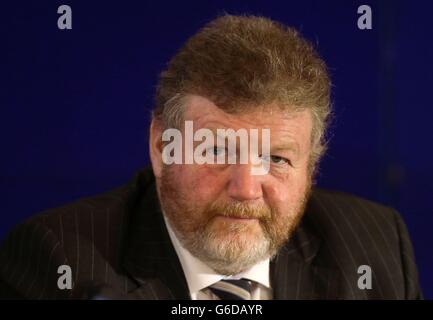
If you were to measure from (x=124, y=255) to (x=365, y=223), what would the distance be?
53 centimetres

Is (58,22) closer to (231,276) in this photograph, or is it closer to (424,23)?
(231,276)

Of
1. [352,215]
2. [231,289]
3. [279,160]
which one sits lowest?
[231,289]

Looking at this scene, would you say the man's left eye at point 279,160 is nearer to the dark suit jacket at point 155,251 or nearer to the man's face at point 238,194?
the man's face at point 238,194

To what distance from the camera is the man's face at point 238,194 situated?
4.04ft

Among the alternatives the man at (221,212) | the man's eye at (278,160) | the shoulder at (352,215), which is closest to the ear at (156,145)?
the man at (221,212)

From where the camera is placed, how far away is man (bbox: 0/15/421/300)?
Result: 4.05 feet

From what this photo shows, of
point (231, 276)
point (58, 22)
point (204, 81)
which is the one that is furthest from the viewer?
point (58, 22)

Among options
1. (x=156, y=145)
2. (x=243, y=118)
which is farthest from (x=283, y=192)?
(x=156, y=145)

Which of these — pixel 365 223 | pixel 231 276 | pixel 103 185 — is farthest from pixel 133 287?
pixel 365 223

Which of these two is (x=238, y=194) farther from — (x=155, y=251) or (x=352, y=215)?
(x=352, y=215)

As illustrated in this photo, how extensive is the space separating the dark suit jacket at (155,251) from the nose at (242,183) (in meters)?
0.22

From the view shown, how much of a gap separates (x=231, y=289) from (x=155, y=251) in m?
0.16

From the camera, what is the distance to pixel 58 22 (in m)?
1.49

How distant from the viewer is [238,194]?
1.21 metres
